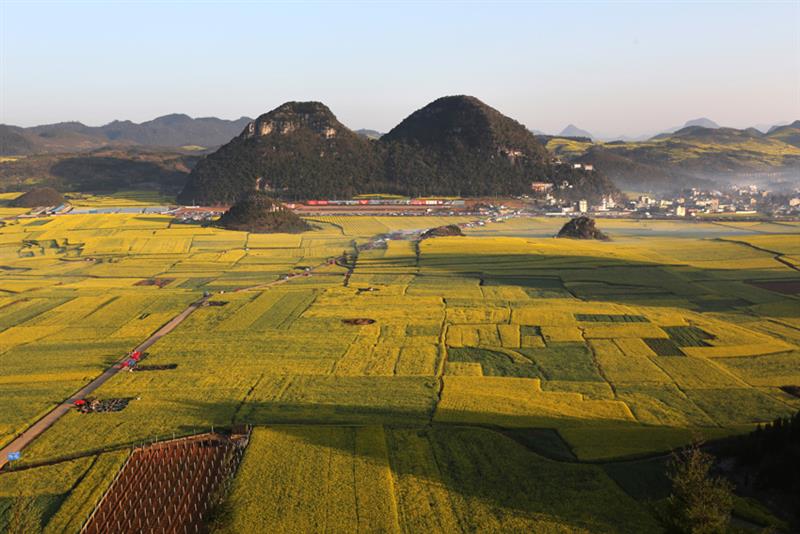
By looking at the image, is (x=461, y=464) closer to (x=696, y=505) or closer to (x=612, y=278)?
(x=696, y=505)

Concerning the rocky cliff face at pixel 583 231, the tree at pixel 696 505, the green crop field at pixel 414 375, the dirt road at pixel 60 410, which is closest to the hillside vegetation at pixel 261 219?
the green crop field at pixel 414 375

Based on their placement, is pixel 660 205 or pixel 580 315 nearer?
pixel 580 315

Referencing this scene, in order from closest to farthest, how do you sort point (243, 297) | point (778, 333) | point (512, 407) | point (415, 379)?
point (512, 407), point (415, 379), point (778, 333), point (243, 297)

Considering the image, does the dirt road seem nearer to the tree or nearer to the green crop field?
the green crop field

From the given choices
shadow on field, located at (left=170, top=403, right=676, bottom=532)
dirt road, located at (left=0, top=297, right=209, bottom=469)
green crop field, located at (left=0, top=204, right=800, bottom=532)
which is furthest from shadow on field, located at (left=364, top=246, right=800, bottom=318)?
shadow on field, located at (left=170, top=403, right=676, bottom=532)

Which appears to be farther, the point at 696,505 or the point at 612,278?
the point at 612,278

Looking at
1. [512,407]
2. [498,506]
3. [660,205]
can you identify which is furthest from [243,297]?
[660,205]

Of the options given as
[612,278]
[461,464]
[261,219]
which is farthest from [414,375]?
[261,219]

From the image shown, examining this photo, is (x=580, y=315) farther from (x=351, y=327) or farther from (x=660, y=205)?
(x=660, y=205)
